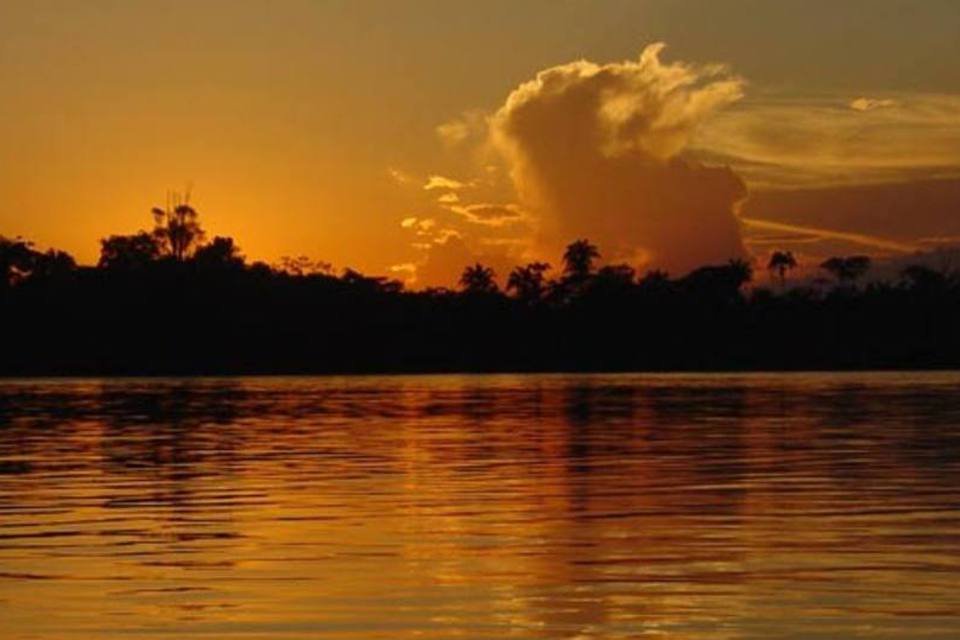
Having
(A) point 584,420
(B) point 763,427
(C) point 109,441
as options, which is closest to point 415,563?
(C) point 109,441

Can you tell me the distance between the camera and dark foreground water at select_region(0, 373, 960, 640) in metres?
16.6

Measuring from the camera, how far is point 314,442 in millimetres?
48125

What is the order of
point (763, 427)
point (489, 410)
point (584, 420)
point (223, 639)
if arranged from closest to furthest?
1. point (223, 639)
2. point (763, 427)
3. point (584, 420)
4. point (489, 410)

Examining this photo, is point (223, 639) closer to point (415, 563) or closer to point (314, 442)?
point (415, 563)

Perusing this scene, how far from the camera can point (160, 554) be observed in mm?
21938

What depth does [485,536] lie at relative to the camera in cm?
2339

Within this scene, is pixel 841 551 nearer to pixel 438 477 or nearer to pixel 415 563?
pixel 415 563

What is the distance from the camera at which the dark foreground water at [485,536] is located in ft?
54.3

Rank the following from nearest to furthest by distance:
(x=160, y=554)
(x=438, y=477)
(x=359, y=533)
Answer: (x=160, y=554) < (x=359, y=533) < (x=438, y=477)

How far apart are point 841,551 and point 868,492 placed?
8.83 m

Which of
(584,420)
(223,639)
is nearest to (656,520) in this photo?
(223,639)

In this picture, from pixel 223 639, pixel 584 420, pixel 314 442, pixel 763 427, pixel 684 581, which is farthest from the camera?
pixel 584 420

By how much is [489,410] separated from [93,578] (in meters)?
55.4

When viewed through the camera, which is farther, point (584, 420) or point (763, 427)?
point (584, 420)
